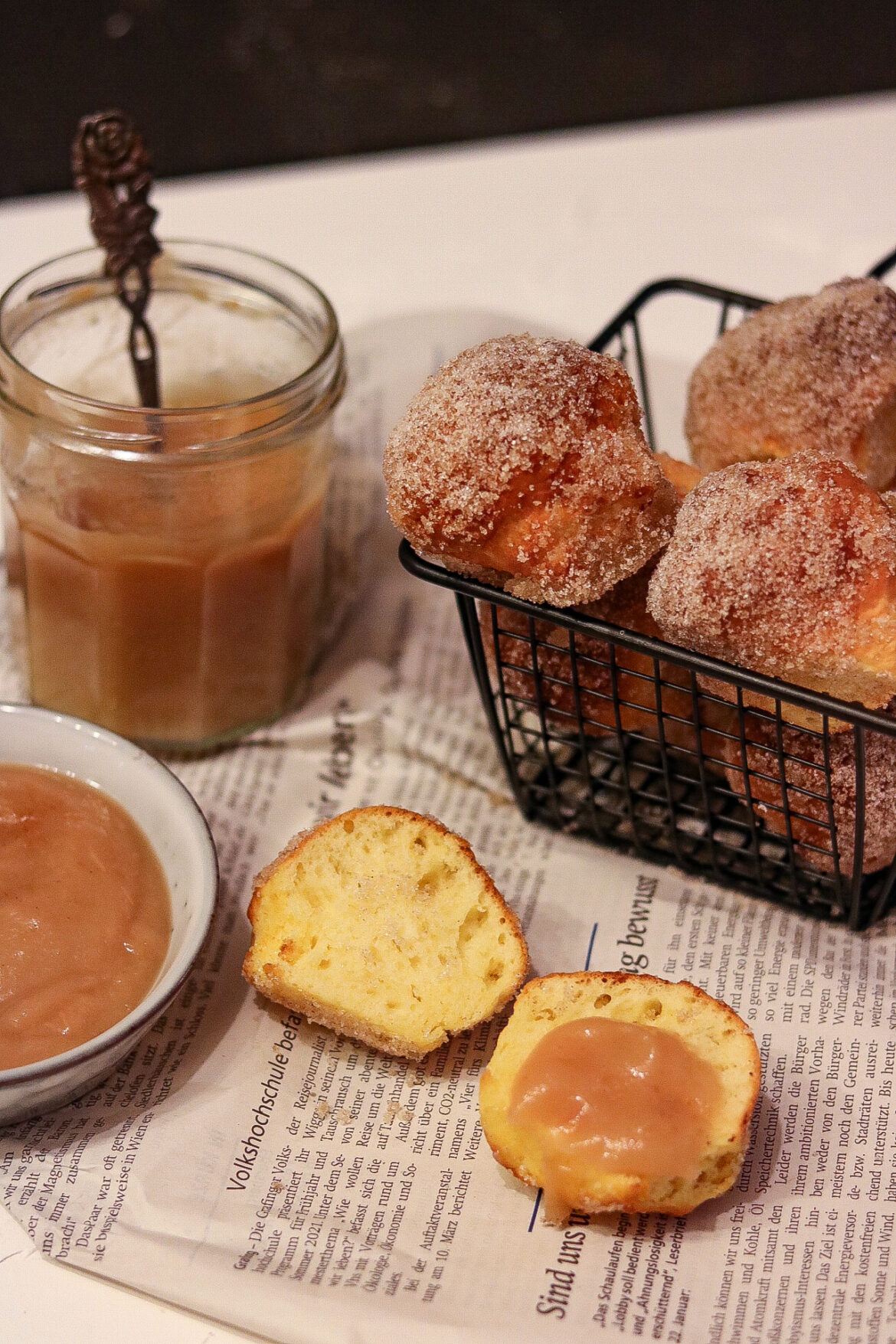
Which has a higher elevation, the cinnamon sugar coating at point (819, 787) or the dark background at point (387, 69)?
the dark background at point (387, 69)

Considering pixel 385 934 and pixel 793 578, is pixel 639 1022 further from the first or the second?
pixel 793 578

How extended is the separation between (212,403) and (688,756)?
64 centimetres

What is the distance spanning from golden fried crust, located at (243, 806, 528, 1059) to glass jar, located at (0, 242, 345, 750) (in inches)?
10.3

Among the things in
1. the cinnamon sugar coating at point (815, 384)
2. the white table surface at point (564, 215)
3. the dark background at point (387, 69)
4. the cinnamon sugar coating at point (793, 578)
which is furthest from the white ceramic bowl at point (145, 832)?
the dark background at point (387, 69)

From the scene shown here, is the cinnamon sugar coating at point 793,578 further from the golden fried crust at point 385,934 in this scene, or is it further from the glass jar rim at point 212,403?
the glass jar rim at point 212,403

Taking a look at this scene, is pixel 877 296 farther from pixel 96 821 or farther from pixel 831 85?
pixel 831 85

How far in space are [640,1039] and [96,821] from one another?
0.47 meters

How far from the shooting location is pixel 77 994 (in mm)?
989

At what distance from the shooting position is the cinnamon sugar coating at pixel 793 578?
0.93 meters

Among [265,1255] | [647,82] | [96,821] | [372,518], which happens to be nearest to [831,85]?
[647,82]

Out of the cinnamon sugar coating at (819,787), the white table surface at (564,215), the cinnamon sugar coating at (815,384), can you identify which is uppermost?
the cinnamon sugar coating at (815,384)

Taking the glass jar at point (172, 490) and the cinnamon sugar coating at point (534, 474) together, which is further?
the glass jar at point (172, 490)

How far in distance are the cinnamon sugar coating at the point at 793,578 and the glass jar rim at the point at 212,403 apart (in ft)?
1.36

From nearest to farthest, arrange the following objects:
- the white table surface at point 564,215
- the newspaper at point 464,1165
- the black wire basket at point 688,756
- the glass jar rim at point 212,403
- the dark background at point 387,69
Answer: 1. the newspaper at point 464,1165
2. the black wire basket at point 688,756
3. the glass jar rim at point 212,403
4. the white table surface at point 564,215
5. the dark background at point 387,69
